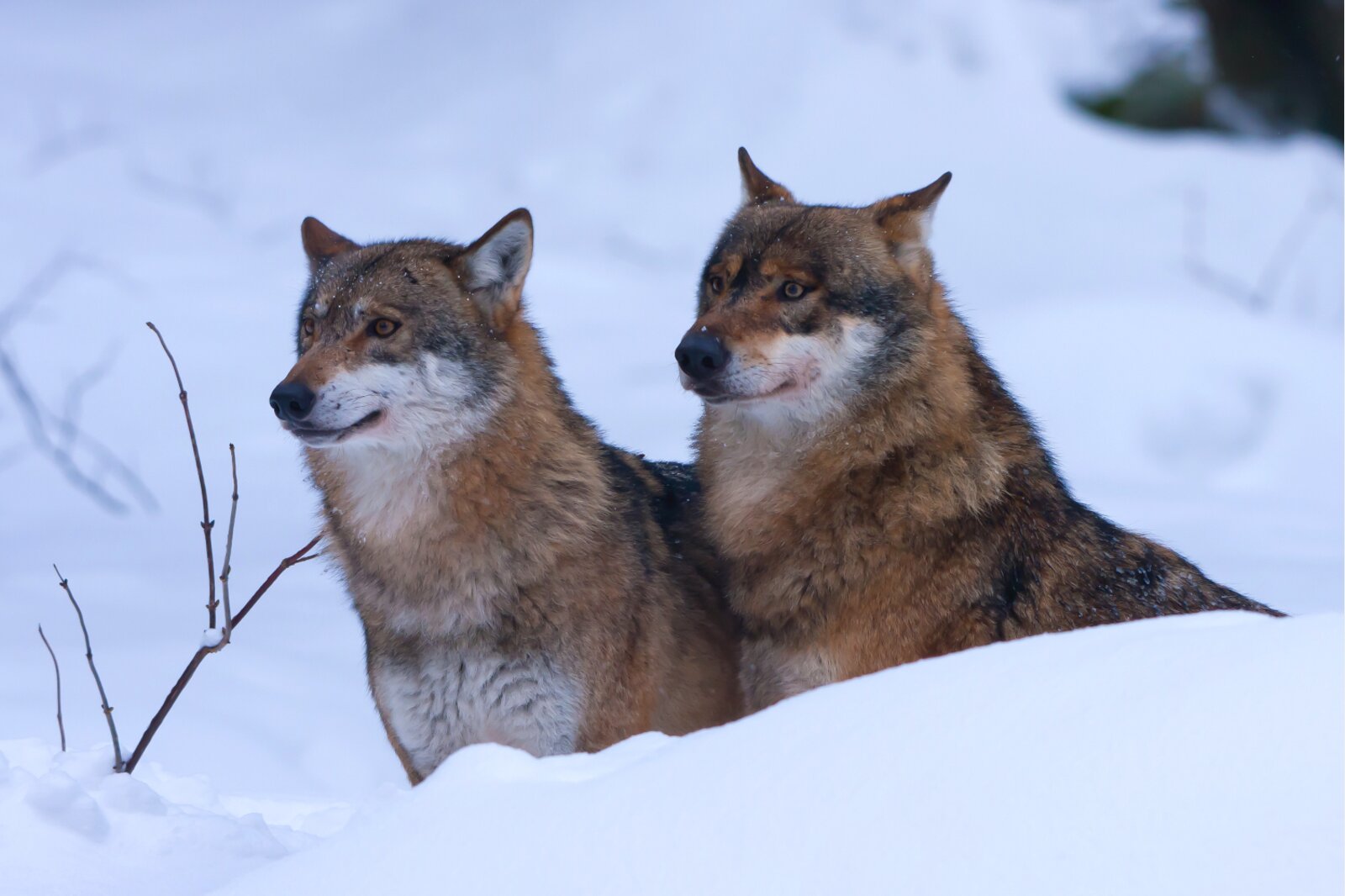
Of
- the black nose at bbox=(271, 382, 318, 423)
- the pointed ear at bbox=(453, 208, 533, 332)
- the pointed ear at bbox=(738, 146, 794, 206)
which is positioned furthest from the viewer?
the pointed ear at bbox=(738, 146, 794, 206)

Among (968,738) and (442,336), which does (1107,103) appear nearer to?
(442,336)

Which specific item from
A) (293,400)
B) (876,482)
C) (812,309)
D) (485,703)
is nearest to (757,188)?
(812,309)

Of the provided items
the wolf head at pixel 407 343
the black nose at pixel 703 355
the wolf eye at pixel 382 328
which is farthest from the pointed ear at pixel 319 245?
the black nose at pixel 703 355

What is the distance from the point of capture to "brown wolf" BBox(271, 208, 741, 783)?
4.02m

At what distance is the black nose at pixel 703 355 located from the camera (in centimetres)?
390

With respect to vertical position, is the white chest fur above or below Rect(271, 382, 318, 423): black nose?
below

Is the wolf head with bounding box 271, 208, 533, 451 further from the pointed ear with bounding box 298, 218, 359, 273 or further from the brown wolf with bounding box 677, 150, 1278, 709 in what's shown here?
the brown wolf with bounding box 677, 150, 1278, 709

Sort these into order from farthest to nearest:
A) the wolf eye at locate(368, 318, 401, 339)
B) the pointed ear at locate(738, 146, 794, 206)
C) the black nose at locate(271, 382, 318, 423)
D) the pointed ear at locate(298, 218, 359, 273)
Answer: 1. the pointed ear at locate(738, 146, 794, 206)
2. the pointed ear at locate(298, 218, 359, 273)
3. the wolf eye at locate(368, 318, 401, 339)
4. the black nose at locate(271, 382, 318, 423)

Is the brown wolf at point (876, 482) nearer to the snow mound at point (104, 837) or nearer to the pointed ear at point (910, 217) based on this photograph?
the pointed ear at point (910, 217)

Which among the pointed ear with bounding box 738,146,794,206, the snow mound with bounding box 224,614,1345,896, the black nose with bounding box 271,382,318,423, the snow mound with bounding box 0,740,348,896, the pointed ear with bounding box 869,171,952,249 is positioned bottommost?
the snow mound with bounding box 0,740,348,896

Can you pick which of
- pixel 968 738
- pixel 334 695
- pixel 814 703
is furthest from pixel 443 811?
pixel 334 695

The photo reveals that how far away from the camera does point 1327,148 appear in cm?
1652

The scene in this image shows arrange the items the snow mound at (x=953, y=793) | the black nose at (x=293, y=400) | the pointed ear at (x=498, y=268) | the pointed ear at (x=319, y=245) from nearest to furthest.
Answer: the snow mound at (x=953, y=793) < the black nose at (x=293, y=400) < the pointed ear at (x=498, y=268) < the pointed ear at (x=319, y=245)

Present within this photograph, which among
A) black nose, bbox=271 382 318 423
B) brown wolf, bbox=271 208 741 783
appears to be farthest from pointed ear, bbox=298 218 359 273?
black nose, bbox=271 382 318 423
